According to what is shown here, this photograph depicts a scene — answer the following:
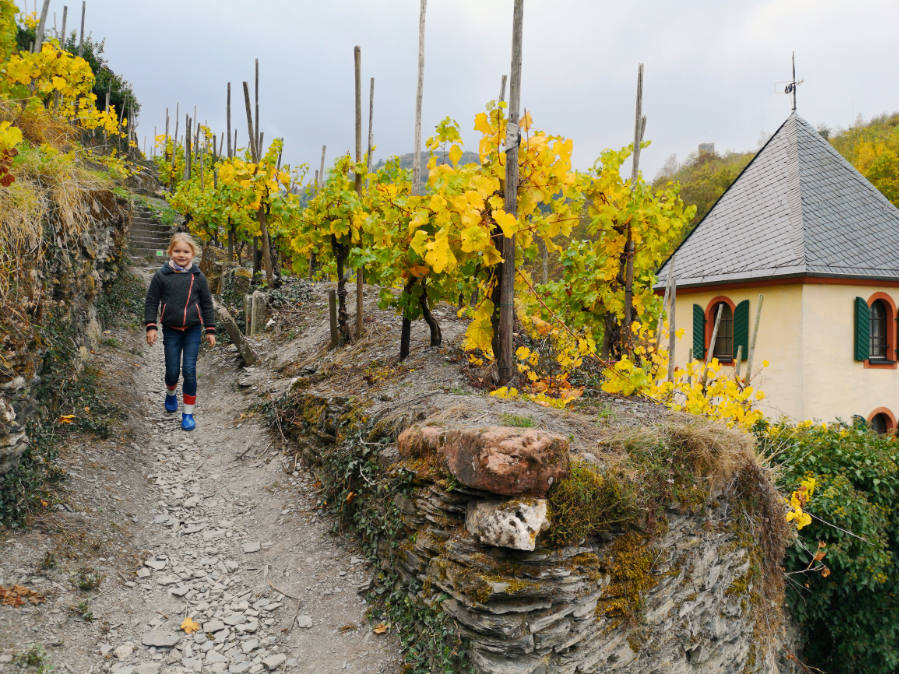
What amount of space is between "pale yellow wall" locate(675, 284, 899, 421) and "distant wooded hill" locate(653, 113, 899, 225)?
32.6 feet

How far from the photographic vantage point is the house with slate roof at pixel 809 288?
11.0 metres

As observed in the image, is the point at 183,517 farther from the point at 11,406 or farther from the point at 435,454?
the point at 435,454

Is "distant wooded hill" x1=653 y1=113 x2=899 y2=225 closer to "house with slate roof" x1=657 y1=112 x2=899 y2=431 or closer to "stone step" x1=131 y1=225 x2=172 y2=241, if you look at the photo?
"house with slate roof" x1=657 y1=112 x2=899 y2=431

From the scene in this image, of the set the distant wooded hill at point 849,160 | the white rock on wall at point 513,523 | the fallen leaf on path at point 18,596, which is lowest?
the fallen leaf on path at point 18,596

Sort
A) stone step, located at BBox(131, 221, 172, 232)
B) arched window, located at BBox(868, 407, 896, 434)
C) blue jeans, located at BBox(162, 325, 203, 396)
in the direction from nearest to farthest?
blue jeans, located at BBox(162, 325, 203, 396) < arched window, located at BBox(868, 407, 896, 434) < stone step, located at BBox(131, 221, 172, 232)

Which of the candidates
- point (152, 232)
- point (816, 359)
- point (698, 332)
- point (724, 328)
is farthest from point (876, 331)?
point (152, 232)

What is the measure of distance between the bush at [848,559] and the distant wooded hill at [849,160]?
15471 millimetres

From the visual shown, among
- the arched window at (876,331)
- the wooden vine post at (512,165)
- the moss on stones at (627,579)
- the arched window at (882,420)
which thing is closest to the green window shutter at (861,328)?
the arched window at (876,331)

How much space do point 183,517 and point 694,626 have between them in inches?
147

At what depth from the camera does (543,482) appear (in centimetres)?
263

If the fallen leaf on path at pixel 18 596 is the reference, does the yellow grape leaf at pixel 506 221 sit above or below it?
above

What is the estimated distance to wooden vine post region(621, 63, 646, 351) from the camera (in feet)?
19.4

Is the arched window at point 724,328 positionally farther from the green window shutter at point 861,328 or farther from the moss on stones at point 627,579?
the moss on stones at point 627,579

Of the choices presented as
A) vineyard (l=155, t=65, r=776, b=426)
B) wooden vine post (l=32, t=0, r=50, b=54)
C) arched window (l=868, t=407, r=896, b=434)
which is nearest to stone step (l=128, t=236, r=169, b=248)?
wooden vine post (l=32, t=0, r=50, b=54)
